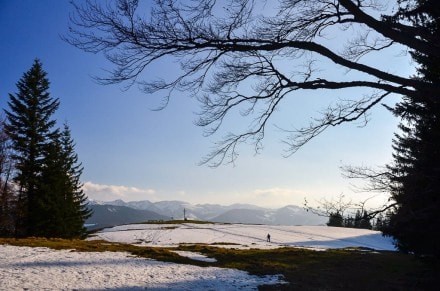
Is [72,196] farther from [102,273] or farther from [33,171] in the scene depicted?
[102,273]

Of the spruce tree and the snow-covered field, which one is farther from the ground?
the spruce tree

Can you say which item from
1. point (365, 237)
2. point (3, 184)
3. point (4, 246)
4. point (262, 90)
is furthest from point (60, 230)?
point (365, 237)

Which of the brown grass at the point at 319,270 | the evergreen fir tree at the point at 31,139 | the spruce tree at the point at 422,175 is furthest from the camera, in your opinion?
the evergreen fir tree at the point at 31,139

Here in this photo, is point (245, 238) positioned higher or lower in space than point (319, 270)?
higher

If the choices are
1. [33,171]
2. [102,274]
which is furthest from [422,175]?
[33,171]

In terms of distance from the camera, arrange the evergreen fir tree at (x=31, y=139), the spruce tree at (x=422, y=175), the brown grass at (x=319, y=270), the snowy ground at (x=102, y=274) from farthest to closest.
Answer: the evergreen fir tree at (x=31, y=139), the brown grass at (x=319, y=270), the snowy ground at (x=102, y=274), the spruce tree at (x=422, y=175)

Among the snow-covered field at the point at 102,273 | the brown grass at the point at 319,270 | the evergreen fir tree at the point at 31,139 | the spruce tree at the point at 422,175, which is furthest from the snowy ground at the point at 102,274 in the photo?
the evergreen fir tree at the point at 31,139

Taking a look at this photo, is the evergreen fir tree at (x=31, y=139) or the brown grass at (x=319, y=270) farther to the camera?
the evergreen fir tree at (x=31, y=139)

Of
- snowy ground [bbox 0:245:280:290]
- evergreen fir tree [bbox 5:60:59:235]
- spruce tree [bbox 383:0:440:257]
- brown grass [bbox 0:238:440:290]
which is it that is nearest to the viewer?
spruce tree [bbox 383:0:440:257]

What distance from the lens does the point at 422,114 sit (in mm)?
10781

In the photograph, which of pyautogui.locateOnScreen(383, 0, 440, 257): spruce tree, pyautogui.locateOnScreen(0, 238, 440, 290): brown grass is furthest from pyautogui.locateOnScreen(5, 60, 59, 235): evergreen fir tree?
pyautogui.locateOnScreen(383, 0, 440, 257): spruce tree

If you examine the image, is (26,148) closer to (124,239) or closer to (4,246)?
(124,239)

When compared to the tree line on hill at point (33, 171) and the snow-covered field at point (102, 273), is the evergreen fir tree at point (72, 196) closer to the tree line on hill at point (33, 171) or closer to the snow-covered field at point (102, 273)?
the tree line on hill at point (33, 171)

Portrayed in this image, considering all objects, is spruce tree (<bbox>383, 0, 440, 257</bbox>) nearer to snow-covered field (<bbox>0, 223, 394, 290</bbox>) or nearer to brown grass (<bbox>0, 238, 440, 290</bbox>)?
brown grass (<bbox>0, 238, 440, 290</bbox>)
